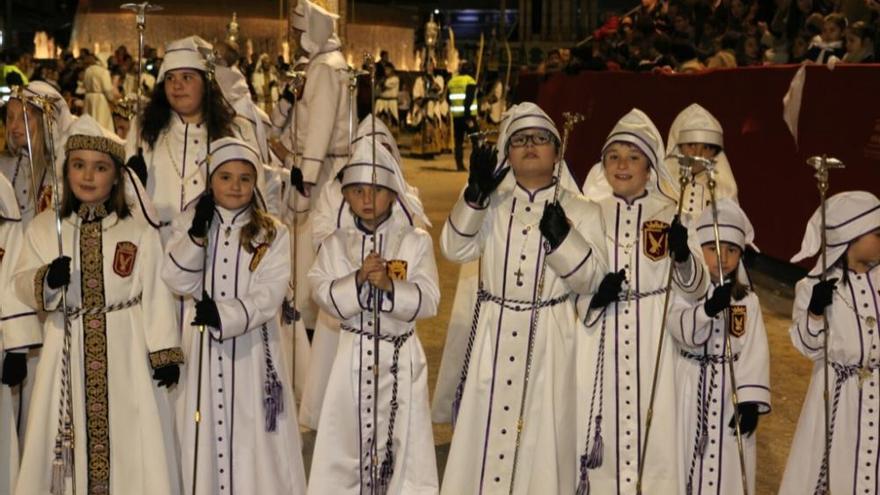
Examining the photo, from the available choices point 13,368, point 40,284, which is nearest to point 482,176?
point 40,284

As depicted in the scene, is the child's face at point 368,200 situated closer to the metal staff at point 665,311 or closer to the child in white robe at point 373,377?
the child in white robe at point 373,377

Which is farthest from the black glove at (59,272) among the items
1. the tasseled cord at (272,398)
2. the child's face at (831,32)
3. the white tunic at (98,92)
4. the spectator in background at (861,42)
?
the white tunic at (98,92)

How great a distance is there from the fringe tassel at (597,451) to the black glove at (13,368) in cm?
243

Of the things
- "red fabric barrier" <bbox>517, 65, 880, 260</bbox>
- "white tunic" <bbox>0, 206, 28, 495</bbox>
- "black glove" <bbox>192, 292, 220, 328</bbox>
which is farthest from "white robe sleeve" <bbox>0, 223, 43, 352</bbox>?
"red fabric barrier" <bbox>517, 65, 880, 260</bbox>

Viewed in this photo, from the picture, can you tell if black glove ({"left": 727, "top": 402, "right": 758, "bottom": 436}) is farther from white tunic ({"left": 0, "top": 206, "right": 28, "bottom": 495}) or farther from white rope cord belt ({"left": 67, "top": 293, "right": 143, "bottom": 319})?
white tunic ({"left": 0, "top": 206, "right": 28, "bottom": 495})

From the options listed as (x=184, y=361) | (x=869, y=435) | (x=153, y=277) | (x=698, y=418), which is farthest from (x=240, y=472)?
(x=869, y=435)

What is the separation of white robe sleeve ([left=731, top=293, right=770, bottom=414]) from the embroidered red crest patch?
8.55 feet

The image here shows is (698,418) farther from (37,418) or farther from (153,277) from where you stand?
(37,418)

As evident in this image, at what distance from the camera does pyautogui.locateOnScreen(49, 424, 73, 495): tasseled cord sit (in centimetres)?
563

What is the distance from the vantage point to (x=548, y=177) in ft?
19.6

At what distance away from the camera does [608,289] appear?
5.73m

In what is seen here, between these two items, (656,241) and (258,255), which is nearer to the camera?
(258,255)

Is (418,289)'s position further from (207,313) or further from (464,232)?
(207,313)

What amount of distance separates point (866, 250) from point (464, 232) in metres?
1.70
